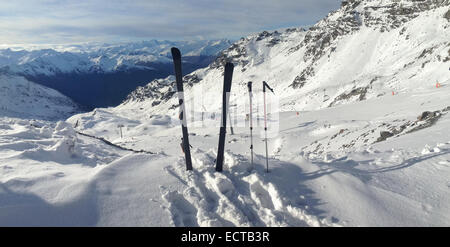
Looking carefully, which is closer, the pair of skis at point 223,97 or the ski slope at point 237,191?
the ski slope at point 237,191

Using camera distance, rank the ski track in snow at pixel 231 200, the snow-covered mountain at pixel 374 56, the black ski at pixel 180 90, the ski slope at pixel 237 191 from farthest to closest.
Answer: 1. the snow-covered mountain at pixel 374 56
2. the black ski at pixel 180 90
3. the ski track in snow at pixel 231 200
4. the ski slope at pixel 237 191

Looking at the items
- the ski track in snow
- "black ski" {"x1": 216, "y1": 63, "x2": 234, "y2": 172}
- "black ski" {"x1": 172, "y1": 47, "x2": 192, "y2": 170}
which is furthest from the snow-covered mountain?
"black ski" {"x1": 172, "y1": 47, "x2": 192, "y2": 170}

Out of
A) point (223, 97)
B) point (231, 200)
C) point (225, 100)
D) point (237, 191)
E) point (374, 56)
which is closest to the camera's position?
point (231, 200)

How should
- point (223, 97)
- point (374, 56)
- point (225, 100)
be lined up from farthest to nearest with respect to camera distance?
point (374, 56), point (225, 100), point (223, 97)

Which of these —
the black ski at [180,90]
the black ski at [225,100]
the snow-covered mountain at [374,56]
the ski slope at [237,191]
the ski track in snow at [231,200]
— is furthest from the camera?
the snow-covered mountain at [374,56]

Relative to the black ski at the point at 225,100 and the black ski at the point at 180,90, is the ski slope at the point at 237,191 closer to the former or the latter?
the black ski at the point at 225,100

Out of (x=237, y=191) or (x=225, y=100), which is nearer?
(x=237, y=191)

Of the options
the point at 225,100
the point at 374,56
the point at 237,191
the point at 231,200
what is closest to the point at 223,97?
the point at 225,100

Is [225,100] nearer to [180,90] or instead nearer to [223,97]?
[223,97]

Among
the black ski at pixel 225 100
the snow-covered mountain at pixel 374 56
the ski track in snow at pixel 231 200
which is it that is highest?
the snow-covered mountain at pixel 374 56

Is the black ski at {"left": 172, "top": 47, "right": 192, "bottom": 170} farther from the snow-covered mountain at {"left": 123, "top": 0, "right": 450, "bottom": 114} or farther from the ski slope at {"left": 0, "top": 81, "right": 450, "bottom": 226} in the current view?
the snow-covered mountain at {"left": 123, "top": 0, "right": 450, "bottom": 114}

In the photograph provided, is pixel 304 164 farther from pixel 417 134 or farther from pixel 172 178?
pixel 417 134

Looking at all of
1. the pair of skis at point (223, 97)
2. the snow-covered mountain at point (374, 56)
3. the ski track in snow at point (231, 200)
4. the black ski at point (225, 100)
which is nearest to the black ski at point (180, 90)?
the pair of skis at point (223, 97)
